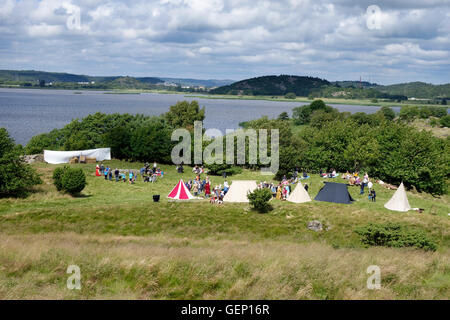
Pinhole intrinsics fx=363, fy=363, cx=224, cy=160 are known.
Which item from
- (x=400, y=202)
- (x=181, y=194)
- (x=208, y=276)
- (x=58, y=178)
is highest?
(x=208, y=276)

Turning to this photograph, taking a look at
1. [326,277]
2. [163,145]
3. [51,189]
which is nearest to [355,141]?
[163,145]

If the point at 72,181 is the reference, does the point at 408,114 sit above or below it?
above

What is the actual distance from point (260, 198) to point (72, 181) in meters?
17.1

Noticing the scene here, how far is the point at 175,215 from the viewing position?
28.2m

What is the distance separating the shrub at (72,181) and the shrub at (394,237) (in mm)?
24412

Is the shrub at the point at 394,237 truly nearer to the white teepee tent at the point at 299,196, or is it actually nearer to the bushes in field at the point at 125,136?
the white teepee tent at the point at 299,196

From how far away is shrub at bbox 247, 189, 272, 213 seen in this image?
2956cm

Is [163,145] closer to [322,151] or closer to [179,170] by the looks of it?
[179,170]

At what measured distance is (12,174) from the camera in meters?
31.5

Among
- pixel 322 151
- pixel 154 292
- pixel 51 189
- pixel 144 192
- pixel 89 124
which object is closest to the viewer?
pixel 154 292
